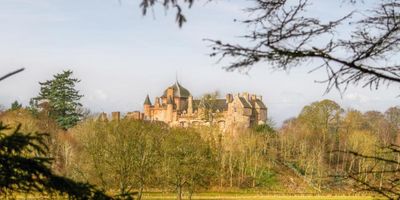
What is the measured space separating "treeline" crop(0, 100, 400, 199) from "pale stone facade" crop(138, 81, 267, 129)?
26.4 ft

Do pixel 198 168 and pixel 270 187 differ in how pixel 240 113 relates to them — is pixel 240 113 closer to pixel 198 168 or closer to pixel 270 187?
pixel 270 187

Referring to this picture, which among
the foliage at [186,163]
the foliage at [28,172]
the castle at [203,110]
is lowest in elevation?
the foliage at [186,163]

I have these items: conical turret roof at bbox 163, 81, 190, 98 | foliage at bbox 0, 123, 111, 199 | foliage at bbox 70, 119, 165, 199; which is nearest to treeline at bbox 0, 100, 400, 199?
foliage at bbox 70, 119, 165, 199

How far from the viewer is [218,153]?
52250 mm

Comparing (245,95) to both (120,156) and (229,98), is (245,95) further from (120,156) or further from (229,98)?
(120,156)

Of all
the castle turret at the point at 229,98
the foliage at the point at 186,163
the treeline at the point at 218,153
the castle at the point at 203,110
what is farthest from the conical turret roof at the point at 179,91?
the foliage at the point at 186,163

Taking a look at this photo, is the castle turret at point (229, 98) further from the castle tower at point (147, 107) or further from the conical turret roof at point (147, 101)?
the conical turret roof at point (147, 101)

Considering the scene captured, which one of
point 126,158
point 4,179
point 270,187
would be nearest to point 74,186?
point 4,179

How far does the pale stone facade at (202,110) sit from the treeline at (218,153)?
26.4 feet

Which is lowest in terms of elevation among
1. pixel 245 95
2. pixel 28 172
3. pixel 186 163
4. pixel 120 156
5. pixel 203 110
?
pixel 186 163

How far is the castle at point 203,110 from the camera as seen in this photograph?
87994 millimetres

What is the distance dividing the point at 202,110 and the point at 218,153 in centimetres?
3525

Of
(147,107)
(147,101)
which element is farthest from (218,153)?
(147,101)

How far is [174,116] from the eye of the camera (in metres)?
94.6
